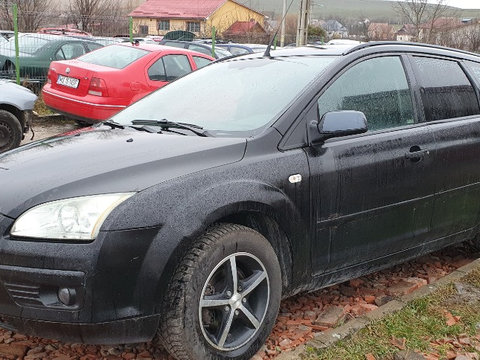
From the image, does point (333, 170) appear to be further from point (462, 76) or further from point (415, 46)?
point (462, 76)

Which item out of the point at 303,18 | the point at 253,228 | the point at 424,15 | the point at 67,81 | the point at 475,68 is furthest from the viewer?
the point at 424,15

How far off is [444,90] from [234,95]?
60.5 inches

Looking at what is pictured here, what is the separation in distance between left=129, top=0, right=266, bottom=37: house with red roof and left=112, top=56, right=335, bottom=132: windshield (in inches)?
2170

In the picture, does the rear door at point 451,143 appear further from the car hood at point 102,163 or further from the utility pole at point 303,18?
the utility pole at point 303,18

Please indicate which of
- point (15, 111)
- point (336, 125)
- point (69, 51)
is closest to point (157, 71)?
point (15, 111)

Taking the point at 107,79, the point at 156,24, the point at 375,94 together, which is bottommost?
the point at 156,24

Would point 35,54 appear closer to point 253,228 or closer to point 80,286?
point 253,228

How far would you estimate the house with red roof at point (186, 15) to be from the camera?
198 ft

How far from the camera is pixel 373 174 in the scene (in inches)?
135

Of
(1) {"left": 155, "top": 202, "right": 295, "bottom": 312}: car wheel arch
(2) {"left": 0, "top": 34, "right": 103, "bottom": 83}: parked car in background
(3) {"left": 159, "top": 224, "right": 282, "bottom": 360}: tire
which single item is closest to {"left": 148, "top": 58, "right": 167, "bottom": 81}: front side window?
(2) {"left": 0, "top": 34, "right": 103, "bottom": 83}: parked car in background

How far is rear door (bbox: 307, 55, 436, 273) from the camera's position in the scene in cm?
327

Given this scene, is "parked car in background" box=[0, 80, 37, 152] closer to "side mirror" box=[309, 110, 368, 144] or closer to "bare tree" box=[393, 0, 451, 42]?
"side mirror" box=[309, 110, 368, 144]

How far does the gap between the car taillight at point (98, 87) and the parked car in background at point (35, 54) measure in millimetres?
3992

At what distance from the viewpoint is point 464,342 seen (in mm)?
3271
